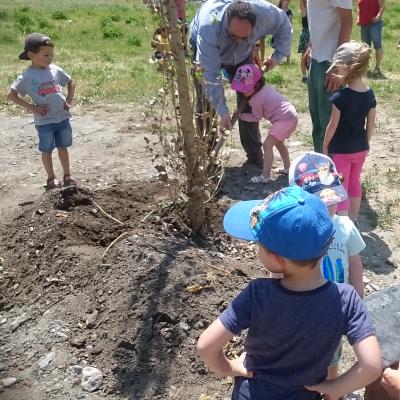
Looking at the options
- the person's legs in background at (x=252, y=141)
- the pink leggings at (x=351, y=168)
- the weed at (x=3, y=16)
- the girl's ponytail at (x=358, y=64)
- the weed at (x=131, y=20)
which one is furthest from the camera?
the weed at (x=3, y=16)

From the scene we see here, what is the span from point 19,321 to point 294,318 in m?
2.20

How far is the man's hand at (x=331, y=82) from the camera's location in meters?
4.66

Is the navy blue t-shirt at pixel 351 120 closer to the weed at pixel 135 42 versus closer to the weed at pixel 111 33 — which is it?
the weed at pixel 135 42

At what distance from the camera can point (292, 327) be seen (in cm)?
194

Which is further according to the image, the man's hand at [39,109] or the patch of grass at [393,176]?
the patch of grass at [393,176]

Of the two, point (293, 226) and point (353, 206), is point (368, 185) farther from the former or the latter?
point (293, 226)

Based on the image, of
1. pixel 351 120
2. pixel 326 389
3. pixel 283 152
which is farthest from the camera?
pixel 283 152

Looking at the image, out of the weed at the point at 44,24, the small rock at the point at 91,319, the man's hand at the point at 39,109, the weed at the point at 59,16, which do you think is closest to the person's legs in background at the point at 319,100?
the man's hand at the point at 39,109

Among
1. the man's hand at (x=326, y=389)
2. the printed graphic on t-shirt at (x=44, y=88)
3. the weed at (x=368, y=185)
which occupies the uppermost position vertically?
the printed graphic on t-shirt at (x=44, y=88)

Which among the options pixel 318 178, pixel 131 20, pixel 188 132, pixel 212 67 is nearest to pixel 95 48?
pixel 131 20

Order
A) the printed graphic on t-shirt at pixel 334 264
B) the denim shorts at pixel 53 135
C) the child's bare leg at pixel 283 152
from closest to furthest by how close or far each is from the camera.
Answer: the printed graphic on t-shirt at pixel 334 264 → the denim shorts at pixel 53 135 → the child's bare leg at pixel 283 152

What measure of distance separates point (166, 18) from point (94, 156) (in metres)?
3.02

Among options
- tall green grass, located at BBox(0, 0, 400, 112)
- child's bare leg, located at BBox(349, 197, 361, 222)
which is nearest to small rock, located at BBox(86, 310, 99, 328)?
tall green grass, located at BBox(0, 0, 400, 112)

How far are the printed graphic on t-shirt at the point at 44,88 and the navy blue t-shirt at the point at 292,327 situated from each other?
376cm
